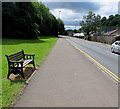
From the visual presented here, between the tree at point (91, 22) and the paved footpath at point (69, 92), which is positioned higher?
the tree at point (91, 22)

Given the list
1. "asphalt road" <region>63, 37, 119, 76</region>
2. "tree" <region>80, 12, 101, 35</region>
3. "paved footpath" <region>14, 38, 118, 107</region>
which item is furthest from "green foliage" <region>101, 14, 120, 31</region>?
"paved footpath" <region>14, 38, 118, 107</region>

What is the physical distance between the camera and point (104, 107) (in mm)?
3965

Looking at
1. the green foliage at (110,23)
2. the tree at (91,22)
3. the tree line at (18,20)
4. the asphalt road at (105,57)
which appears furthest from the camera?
the green foliage at (110,23)

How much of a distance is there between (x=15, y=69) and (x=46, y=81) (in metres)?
1.36

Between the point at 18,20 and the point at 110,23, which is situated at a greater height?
the point at 110,23

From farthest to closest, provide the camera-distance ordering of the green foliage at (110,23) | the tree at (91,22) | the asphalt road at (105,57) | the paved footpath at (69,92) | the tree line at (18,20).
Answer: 1. the green foliage at (110,23)
2. the tree at (91,22)
3. the tree line at (18,20)
4. the asphalt road at (105,57)
5. the paved footpath at (69,92)

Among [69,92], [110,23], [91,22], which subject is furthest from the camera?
[110,23]

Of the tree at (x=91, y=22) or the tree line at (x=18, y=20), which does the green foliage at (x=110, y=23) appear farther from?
the tree line at (x=18, y=20)

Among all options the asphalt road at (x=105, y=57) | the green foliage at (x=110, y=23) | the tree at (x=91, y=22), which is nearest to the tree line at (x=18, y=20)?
the asphalt road at (x=105, y=57)

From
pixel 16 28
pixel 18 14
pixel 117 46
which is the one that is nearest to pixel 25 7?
pixel 18 14

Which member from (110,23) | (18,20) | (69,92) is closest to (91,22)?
(18,20)

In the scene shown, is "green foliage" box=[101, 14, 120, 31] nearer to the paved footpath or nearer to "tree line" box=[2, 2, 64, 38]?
"tree line" box=[2, 2, 64, 38]

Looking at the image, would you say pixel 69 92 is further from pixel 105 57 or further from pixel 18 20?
pixel 18 20

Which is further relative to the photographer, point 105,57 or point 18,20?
point 18,20
